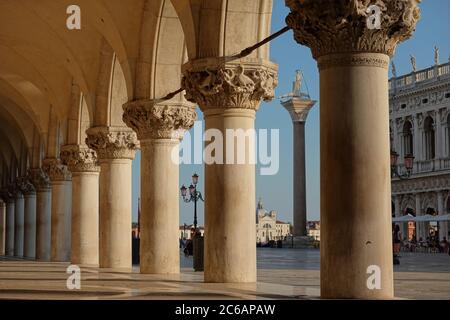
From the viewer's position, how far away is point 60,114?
31.8 metres

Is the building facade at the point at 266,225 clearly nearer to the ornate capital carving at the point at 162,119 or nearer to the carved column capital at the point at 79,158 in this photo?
the carved column capital at the point at 79,158

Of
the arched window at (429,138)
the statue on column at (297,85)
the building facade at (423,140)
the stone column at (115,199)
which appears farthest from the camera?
the arched window at (429,138)

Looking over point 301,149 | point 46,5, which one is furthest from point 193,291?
point 301,149

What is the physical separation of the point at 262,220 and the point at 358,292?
15811 centimetres

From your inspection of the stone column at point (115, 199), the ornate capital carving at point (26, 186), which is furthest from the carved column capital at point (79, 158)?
the ornate capital carving at point (26, 186)

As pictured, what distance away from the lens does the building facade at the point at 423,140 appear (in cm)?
6400

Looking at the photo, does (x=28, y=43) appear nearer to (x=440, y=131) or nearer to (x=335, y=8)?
(x=335, y=8)

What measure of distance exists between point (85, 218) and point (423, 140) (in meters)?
42.8

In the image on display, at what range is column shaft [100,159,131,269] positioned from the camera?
25.0m

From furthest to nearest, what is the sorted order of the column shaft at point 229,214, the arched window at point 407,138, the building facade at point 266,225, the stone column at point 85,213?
the building facade at point 266,225
the arched window at point 407,138
the stone column at point 85,213
the column shaft at point 229,214

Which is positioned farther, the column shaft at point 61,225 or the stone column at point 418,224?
the stone column at point 418,224

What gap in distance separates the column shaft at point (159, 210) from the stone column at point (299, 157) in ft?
118

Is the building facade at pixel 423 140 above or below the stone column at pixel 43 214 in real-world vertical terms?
above

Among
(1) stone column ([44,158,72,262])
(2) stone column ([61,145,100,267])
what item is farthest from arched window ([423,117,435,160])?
(2) stone column ([61,145,100,267])
